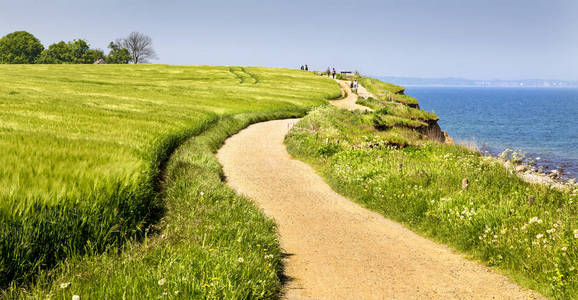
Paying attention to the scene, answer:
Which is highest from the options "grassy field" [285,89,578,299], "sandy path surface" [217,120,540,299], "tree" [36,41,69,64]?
"tree" [36,41,69,64]

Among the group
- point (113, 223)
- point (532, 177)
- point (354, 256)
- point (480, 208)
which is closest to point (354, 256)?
point (354, 256)

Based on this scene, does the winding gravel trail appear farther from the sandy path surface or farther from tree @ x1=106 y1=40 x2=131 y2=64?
tree @ x1=106 y1=40 x2=131 y2=64

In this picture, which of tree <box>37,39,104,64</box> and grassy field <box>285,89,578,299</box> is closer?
grassy field <box>285,89,578,299</box>

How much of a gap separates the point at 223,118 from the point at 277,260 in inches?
948

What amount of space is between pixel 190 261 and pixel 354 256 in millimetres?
4228

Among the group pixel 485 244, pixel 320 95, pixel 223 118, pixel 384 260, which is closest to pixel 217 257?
pixel 384 260

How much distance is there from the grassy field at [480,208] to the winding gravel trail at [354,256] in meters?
0.41

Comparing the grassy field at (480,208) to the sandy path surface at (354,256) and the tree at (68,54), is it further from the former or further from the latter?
the tree at (68,54)

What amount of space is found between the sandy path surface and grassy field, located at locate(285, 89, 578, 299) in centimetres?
41

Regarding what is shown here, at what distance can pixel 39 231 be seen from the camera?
634 cm

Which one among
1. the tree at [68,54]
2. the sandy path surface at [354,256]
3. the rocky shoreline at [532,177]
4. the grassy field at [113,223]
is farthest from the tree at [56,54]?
the rocky shoreline at [532,177]

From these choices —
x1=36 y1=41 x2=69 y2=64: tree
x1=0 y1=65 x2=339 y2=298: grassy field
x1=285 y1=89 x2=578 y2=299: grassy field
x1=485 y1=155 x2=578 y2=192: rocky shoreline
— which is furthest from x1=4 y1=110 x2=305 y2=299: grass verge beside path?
x1=36 y1=41 x2=69 y2=64: tree

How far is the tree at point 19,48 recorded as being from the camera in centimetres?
14050

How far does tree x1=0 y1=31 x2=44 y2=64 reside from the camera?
14050cm
